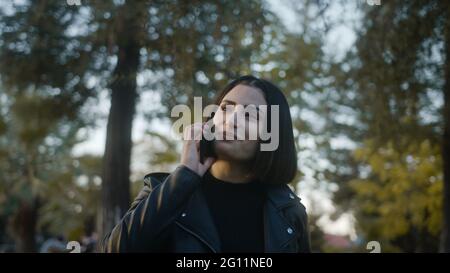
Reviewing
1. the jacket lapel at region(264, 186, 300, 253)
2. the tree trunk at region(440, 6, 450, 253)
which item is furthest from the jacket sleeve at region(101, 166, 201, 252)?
the tree trunk at region(440, 6, 450, 253)

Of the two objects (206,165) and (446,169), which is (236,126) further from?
(446,169)

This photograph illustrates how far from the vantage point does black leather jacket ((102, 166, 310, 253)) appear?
1.65 metres

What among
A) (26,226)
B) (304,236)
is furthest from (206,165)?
(26,226)

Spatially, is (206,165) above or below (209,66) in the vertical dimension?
below

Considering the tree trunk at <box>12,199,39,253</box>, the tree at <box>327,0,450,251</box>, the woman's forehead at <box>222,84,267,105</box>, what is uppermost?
the tree at <box>327,0,450,251</box>

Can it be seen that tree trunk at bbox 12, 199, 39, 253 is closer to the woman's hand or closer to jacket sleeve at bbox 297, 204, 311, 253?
jacket sleeve at bbox 297, 204, 311, 253

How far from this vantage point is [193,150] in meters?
1.74

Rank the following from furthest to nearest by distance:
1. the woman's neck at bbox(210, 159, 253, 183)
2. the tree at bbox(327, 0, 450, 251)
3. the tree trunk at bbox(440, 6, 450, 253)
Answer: the tree trunk at bbox(440, 6, 450, 253), the tree at bbox(327, 0, 450, 251), the woman's neck at bbox(210, 159, 253, 183)

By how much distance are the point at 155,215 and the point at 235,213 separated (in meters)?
0.34

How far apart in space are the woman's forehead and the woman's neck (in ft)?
0.72

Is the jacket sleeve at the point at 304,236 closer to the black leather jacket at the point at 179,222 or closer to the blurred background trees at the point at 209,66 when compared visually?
the black leather jacket at the point at 179,222

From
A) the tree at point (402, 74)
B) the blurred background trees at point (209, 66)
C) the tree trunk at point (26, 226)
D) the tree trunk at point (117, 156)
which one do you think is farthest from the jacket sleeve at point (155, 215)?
the tree trunk at point (26, 226)

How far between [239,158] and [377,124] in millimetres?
6587
